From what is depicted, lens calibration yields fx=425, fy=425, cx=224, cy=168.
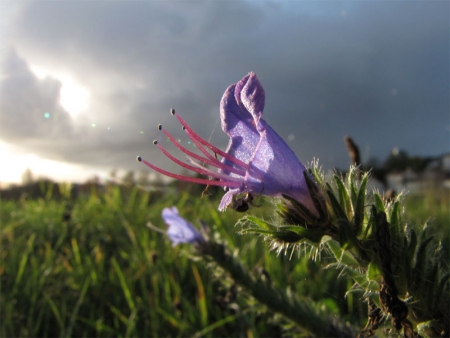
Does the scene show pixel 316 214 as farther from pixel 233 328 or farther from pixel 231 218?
pixel 231 218

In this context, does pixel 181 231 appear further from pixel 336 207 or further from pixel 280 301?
pixel 336 207

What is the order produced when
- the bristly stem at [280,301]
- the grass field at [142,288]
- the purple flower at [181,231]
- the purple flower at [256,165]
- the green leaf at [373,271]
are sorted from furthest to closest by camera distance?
the grass field at [142,288]
the purple flower at [181,231]
the bristly stem at [280,301]
the purple flower at [256,165]
the green leaf at [373,271]

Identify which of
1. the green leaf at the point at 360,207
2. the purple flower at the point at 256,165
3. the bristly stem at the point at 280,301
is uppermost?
the purple flower at the point at 256,165

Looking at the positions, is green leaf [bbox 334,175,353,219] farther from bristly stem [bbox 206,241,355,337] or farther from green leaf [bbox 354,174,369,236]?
bristly stem [bbox 206,241,355,337]

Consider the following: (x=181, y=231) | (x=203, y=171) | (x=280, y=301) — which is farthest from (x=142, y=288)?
(x=203, y=171)

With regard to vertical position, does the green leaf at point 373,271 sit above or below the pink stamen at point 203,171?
below

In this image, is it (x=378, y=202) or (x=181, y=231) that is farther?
(x=181, y=231)

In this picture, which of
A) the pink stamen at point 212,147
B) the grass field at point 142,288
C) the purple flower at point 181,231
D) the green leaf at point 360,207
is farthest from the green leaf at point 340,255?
the purple flower at point 181,231

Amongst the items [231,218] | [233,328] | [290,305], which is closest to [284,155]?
[290,305]

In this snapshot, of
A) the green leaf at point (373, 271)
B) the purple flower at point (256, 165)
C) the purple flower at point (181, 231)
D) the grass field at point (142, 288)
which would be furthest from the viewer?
the grass field at point (142, 288)

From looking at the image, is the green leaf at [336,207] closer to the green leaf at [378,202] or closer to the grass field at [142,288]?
the green leaf at [378,202]
